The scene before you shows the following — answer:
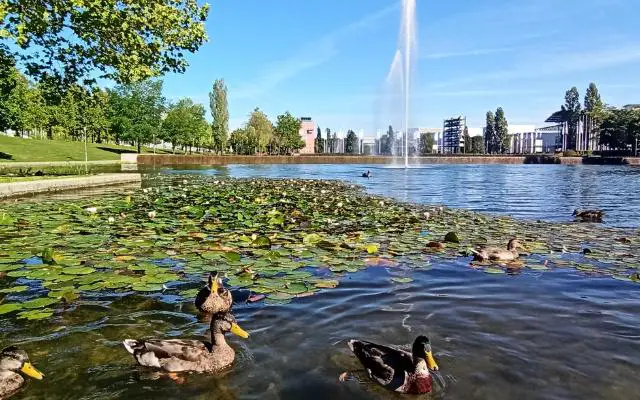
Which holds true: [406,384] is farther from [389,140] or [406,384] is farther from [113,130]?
[389,140]

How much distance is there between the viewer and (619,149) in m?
133

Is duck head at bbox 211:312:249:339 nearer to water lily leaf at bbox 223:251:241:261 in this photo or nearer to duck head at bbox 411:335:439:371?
duck head at bbox 411:335:439:371

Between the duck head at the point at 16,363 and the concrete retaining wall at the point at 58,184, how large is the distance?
789 inches

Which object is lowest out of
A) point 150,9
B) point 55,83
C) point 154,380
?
point 154,380

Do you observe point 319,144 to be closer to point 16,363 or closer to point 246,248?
point 246,248

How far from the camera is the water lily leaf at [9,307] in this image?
249 inches

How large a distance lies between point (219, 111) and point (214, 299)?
117629mm

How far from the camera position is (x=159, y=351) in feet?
16.5

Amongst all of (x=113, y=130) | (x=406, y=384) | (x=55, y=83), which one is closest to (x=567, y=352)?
(x=406, y=384)

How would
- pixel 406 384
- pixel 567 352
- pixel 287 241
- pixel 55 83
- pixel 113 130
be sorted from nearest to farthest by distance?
pixel 406 384, pixel 567 352, pixel 287 241, pixel 55 83, pixel 113 130

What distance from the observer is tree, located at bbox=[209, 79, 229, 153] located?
386ft

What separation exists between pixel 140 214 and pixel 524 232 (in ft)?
41.4

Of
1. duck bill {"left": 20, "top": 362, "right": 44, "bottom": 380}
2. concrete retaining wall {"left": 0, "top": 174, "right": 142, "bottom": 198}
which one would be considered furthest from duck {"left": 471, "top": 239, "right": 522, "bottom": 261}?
concrete retaining wall {"left": 0, "top": 174, "right": 142, "bottom": 198}

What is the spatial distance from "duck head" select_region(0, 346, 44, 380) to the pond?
0.67 feet
